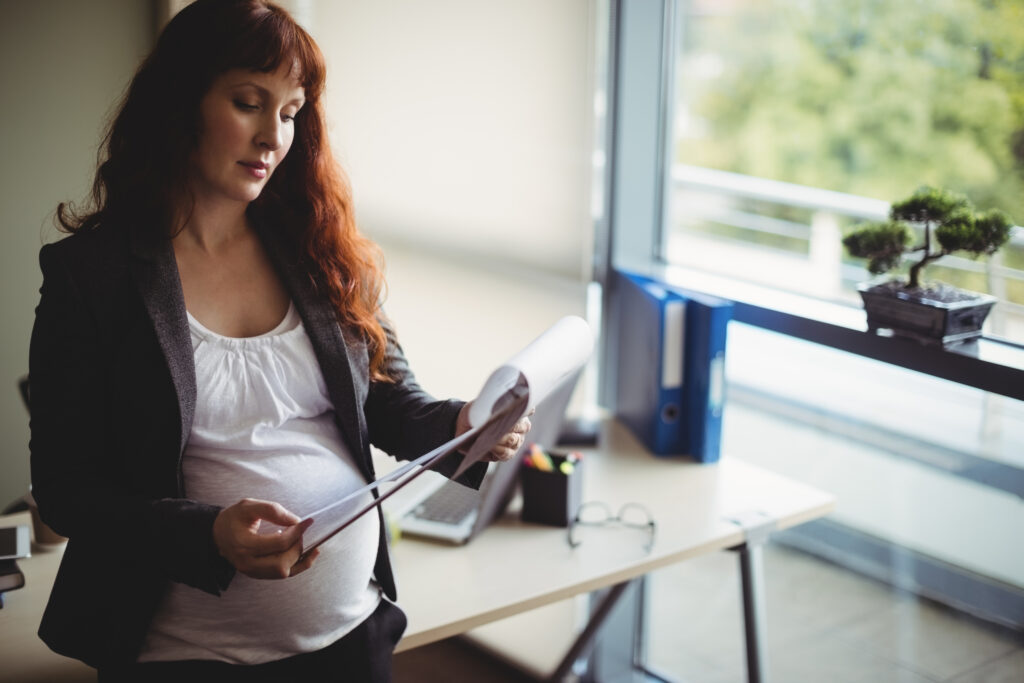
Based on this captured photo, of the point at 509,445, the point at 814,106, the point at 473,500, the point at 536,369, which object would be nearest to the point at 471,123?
the point at 473,500

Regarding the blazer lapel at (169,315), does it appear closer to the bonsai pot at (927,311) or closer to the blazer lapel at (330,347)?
the blazer lapel at (330,347)

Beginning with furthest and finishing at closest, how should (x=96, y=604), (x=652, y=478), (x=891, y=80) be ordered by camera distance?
(x=891, y=80), (x=652, y=478), (x=96, y=604)

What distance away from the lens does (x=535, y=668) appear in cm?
270

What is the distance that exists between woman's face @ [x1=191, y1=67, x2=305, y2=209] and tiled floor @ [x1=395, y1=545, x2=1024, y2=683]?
5.94ft

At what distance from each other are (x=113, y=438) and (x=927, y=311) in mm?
1392

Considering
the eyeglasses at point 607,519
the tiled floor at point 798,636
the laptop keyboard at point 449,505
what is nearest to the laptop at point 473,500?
the laptop keyboard at point 449,505

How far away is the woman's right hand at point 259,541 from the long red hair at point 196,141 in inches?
14.5

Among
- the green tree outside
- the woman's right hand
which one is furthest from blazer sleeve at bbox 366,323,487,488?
the green tree outside

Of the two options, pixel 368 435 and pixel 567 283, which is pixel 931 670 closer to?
pixel 567 283

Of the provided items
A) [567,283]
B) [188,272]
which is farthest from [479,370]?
[188,272]

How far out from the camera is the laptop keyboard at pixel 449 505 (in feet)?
6.23

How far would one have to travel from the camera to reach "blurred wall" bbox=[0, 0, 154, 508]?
216 cm

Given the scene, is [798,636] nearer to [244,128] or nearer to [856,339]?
[856,339]

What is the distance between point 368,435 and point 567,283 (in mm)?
1052
